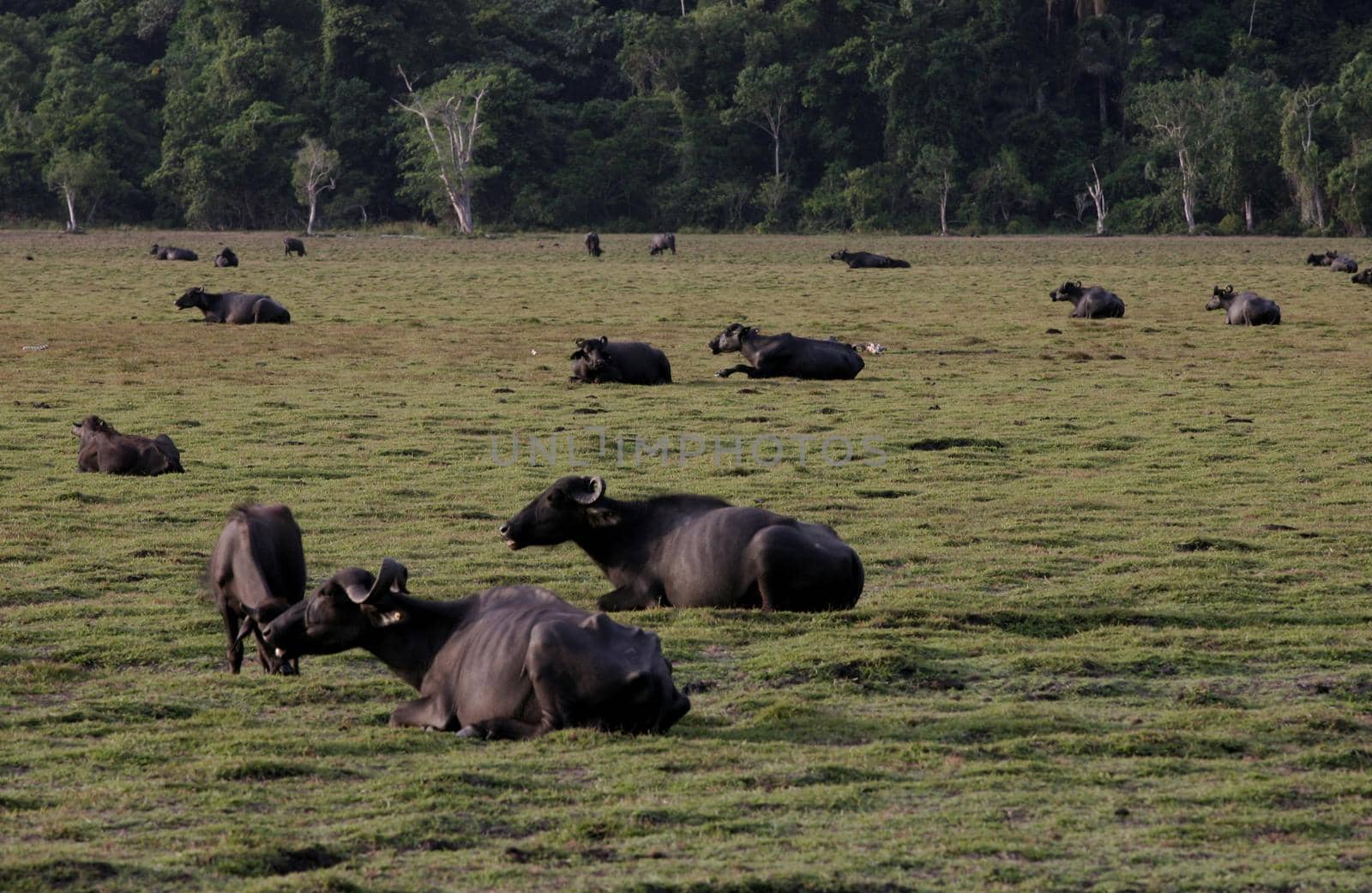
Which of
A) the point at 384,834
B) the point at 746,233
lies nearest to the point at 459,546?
the point at 384,834

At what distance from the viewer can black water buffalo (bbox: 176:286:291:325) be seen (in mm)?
27703

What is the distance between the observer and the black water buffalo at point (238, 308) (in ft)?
90.9

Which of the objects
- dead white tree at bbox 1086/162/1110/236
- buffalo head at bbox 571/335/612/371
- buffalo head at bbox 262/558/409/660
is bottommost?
buffalo head at bbox 262/558/409/660

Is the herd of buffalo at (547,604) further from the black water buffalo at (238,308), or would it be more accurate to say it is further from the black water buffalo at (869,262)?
the black water buffalo at (869,262)

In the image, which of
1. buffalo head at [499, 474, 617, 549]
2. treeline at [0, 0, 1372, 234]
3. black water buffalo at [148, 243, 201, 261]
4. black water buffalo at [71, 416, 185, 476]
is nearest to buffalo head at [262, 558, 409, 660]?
buffalo head at [499, 474, 617, 549]

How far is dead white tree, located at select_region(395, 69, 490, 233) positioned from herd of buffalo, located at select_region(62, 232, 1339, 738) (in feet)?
235

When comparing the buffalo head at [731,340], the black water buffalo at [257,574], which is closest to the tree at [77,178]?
Answer: the buffalo head at [731,340]

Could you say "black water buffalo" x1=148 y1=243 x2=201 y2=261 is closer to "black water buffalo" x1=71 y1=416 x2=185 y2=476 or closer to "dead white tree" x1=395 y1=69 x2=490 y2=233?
"dead white tree" x1=395 y1=69 x2=490 y2=233

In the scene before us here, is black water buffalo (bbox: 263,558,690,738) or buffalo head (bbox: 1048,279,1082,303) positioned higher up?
buffalo head (bbox: 1048,279,1082,303)

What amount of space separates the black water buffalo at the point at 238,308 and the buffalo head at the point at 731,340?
8.15 metres

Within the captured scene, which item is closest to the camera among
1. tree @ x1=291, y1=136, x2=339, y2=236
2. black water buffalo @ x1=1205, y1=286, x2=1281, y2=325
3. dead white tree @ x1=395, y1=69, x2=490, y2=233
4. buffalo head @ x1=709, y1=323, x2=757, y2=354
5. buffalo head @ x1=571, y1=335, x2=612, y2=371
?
buffalo head @ x1=571, y1=335, x2=612, y2=371

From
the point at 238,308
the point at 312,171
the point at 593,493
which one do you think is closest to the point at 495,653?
the point at 593,493

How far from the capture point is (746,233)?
289 ft

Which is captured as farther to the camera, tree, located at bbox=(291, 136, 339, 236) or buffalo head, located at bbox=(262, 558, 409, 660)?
tree, located at bbox=(291, 136, 339, 236)
